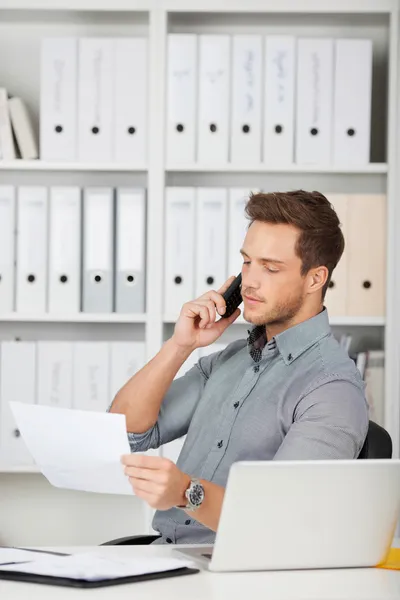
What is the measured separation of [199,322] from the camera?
6.88 feet

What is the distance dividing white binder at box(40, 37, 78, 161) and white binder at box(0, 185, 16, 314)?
179mm

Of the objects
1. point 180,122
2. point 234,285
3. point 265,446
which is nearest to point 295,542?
point 265,446

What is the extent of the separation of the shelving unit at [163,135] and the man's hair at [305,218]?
3.17 ft

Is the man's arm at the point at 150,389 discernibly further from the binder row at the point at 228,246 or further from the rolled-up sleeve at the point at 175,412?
the binder row at the point at 228,246

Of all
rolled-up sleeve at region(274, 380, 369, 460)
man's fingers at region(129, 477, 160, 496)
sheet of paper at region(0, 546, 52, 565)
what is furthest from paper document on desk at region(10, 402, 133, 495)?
rolled-up sleeve at region(274, 380, 369, 460)

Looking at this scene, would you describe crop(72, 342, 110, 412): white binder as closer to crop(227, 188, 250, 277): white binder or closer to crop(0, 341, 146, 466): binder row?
crop(0, 341, 146, 466): binder row

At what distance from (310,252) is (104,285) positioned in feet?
3.66

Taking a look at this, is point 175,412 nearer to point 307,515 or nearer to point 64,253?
point 307,515

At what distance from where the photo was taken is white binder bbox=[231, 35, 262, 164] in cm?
289

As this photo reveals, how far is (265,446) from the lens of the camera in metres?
1.85

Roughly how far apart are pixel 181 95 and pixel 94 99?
27 centimetres

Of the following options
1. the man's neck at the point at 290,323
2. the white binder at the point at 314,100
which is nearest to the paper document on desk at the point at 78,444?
the man's neck at the point at 290,323

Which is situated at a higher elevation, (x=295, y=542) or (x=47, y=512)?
(x=295, y=542)

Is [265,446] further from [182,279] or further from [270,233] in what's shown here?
[182,279]
